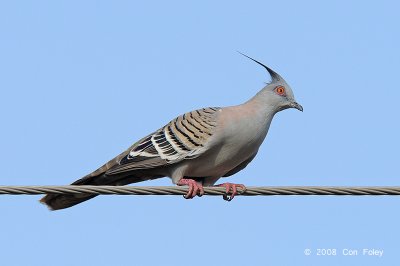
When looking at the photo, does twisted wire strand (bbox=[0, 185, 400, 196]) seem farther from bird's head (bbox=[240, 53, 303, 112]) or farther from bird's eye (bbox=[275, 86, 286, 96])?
bird's eye (bbox=[275, 86, 286, 96])

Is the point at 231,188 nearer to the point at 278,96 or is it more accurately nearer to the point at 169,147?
the point at 169,147

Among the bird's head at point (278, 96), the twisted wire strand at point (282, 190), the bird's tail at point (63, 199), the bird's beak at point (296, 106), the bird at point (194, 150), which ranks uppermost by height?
the bird's head at point (278, 96)

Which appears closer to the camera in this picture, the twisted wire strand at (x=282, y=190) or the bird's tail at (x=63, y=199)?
the twisted wire strand at (x=282, y=190)

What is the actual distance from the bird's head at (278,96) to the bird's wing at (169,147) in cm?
66

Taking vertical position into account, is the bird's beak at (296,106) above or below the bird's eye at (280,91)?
below

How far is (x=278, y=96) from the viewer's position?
29.8 ft

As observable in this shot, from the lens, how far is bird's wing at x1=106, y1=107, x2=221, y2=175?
27.6ft

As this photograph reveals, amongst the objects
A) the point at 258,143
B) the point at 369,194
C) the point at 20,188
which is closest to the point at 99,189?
the point at 20,188

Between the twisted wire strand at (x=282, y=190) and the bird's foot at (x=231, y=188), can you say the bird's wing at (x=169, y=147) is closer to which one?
the bird's foot at (x=231, y=188)

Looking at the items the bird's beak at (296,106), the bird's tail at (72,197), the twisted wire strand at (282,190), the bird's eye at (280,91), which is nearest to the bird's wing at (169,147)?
the bird's tail at (72,197)

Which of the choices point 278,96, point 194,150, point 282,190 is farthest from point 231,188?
point 278,96

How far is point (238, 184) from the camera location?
7820mm

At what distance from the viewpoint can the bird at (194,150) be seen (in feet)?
27.6

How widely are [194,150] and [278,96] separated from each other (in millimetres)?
1295
